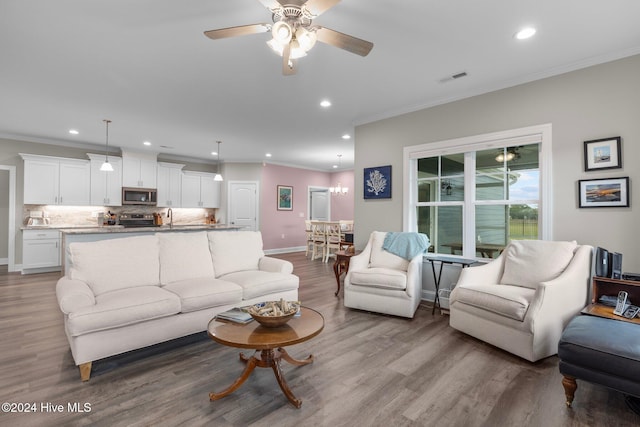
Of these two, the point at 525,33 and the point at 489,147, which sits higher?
the point at 525,33

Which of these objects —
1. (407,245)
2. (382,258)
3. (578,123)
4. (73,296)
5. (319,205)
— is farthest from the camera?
(319,205)

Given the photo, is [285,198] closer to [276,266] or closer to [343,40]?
[276,266]

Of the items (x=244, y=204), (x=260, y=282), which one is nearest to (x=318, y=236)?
(x=244, y=204)

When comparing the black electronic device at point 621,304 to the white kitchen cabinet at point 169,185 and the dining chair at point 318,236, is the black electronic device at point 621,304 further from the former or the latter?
the white kitchen cabinet at point 169,185

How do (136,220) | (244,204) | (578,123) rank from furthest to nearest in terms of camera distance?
(244,204), (136,220), (578,123)

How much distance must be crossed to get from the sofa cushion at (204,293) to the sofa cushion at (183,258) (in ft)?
0.40

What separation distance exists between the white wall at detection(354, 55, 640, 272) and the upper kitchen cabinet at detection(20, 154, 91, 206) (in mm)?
7055

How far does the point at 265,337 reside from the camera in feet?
6.05

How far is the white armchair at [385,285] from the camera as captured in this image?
11.2ft

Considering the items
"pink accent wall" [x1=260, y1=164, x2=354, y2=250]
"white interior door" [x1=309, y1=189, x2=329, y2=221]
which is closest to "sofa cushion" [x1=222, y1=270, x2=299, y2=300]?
"pink accent wall" [x1=260, y1=164, x2=354, y2=250]

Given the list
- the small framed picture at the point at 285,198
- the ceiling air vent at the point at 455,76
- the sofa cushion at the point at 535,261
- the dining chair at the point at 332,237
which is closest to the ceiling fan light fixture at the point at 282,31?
the ceiling air vent at the point at 455,76

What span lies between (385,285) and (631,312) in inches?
78.1

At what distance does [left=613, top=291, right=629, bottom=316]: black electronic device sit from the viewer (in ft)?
7.41

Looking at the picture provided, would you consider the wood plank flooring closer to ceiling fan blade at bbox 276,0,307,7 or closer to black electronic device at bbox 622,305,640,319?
black electronic device at bbox 622,305,640,319
